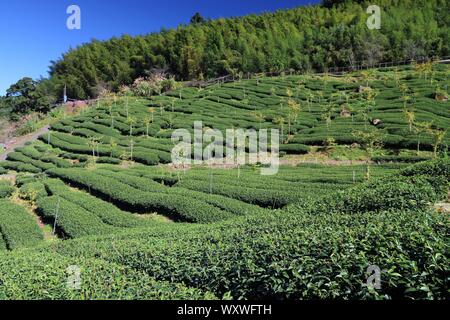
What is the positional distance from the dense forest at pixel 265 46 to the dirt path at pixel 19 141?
29.5m

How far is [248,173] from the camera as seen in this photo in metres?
29.4

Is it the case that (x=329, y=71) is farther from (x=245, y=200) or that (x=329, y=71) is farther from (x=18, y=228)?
(x=18, y=228)

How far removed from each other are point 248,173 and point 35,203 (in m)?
14.2

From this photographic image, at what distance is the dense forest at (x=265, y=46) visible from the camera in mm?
70625

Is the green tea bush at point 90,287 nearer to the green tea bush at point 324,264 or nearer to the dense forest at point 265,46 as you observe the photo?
the green tea bush at point 324,264

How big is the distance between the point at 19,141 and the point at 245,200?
119 ft

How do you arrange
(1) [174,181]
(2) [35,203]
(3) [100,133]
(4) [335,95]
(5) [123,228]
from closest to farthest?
(5) [123,228] < (2) [35,203] < (1) [174,181] < (3) [100,133] < (4) [335,95]

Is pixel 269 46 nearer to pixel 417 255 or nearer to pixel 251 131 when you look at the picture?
pixel 251 131

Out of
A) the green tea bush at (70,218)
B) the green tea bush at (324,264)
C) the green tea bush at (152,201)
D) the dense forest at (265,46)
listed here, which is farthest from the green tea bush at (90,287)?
the dense forest at (265,46)

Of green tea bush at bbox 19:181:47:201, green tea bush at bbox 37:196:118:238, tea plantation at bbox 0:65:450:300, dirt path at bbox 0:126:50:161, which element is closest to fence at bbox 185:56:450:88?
tea plantation at bbox 0:65:450:300

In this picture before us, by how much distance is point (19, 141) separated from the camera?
48.4 m

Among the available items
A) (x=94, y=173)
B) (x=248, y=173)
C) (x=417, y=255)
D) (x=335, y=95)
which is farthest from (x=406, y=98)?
(x=417, y=255)

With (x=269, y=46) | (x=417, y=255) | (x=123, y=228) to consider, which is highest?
(x=269, y=46)

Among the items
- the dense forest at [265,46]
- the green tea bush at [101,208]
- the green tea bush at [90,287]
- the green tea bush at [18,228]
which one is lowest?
the green tea bush at [18,228]
